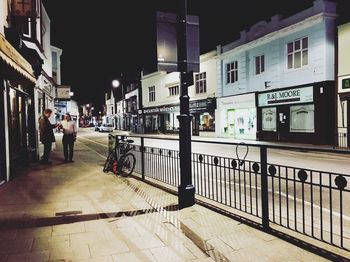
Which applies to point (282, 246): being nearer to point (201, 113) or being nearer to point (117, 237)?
point (117, 237)

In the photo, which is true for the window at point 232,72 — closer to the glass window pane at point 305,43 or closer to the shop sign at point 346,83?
the glass window pane at point 305,43

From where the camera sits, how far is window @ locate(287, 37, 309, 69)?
65.7 feet

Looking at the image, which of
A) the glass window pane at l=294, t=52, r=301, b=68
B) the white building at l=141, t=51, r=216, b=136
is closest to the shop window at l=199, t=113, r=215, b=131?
the white building at l=141, t=51, r=216, b=136

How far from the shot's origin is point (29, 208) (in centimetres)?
606

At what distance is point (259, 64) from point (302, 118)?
5889 millimetres

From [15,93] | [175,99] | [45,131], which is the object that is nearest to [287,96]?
[45,131]

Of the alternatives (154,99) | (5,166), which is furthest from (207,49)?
(5,166)

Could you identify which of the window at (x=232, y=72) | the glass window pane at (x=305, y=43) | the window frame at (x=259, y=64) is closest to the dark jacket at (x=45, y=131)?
the glass window pane at (x=305, y=43)

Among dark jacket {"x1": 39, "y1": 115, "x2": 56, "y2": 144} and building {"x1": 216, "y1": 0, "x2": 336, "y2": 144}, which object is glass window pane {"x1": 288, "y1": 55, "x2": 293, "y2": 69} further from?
dark jacket {"x1": 39, "y1": 115, "x2": 56, "y2": 144}

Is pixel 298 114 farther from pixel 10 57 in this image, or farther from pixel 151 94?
pixel 151 94

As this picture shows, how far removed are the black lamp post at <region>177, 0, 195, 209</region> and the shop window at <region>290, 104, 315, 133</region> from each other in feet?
52.0

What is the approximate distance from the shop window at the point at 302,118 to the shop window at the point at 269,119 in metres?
1.59

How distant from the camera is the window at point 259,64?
23591 mm

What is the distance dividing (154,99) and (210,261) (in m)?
38.6
